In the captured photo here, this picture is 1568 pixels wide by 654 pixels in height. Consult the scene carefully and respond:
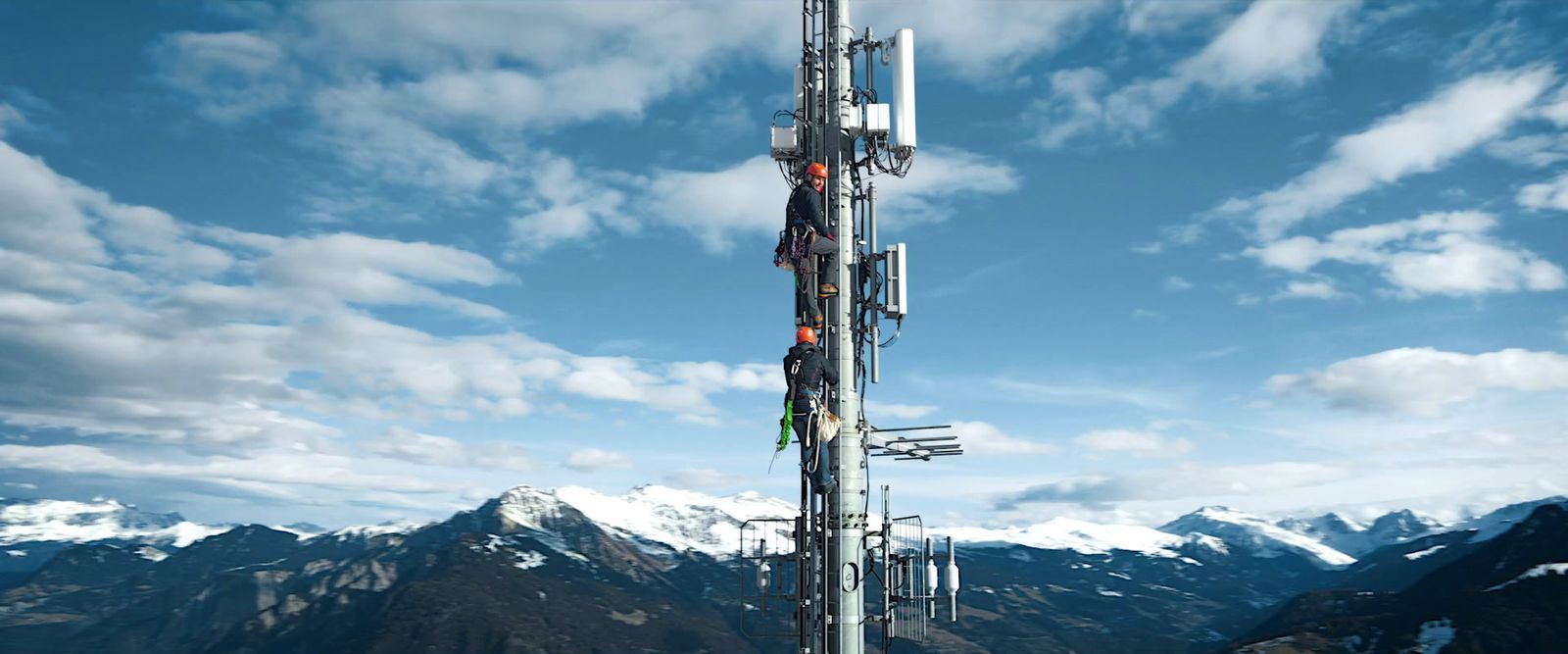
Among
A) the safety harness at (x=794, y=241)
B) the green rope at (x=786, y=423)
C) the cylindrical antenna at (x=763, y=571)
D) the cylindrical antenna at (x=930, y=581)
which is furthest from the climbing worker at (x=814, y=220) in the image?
the cylindrical antenna at (x=930, y=581)

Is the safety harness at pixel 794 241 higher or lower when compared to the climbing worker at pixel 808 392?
higher

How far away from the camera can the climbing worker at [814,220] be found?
3272 centimetres

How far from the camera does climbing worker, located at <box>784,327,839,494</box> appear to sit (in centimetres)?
3127

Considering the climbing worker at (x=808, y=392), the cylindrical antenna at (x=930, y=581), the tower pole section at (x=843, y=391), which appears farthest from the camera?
the cylindrical antenna at (x=930, y=581)

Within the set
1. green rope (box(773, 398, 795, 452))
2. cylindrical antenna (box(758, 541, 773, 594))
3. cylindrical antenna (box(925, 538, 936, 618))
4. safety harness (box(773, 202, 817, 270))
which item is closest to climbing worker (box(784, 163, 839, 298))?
safety harness (box(773, 202, 817, 270))

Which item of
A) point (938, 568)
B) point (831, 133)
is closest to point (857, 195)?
point (831, 133)

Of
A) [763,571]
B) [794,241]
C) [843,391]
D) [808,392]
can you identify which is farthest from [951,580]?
[794,241]

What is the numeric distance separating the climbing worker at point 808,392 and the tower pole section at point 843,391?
1.05 meters

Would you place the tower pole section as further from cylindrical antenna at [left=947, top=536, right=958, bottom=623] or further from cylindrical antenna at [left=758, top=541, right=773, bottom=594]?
cylindrical antenna at [left=947, top=536, right=958, bottom=623]

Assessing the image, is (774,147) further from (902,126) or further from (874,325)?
(874,325)

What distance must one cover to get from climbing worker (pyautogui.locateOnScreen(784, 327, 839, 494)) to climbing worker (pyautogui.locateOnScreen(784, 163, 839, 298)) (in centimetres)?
262

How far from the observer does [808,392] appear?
1232 inches

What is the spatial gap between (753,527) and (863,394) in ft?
17.9

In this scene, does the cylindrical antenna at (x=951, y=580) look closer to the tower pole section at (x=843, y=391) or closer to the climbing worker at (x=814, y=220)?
the tower pole section at (x=843, y=391)
